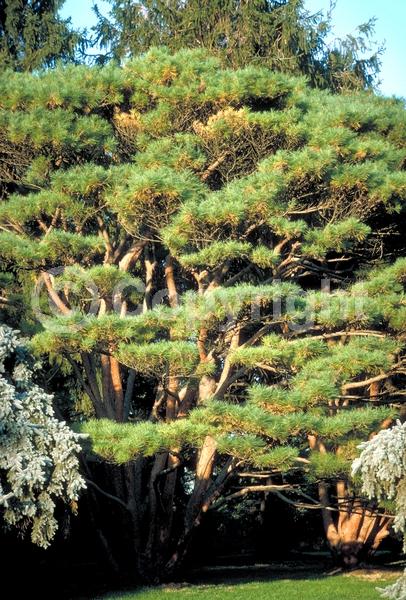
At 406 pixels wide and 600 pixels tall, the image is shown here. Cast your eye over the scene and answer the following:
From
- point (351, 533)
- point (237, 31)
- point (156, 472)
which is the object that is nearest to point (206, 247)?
point (156, 472)

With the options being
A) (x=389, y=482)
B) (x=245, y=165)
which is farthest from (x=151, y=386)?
(x=389, y=482)

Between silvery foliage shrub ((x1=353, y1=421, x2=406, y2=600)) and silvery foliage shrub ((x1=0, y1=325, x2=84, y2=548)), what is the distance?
2.72 m

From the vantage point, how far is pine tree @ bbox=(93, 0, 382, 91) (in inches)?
572

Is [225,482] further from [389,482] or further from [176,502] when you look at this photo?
[389,482]

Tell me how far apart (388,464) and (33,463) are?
3.13 metres

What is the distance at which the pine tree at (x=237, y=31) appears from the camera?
14.5m

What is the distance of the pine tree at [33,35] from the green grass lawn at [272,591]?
9.92 m

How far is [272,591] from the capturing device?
949 centimetres

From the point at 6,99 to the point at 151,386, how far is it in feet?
16.8

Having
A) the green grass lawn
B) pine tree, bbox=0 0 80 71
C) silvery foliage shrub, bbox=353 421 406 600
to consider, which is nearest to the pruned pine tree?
the green grass lawn

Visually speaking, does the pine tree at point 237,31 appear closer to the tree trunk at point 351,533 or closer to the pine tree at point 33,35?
the pine tree at point 33,35

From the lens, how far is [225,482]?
978 cm

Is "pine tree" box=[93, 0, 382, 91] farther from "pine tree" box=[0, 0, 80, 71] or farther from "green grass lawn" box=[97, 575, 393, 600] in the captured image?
"green grass lawn" box=[97, 575, 393, 600]

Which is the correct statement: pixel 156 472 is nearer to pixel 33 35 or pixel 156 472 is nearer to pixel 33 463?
pixel 33 463
